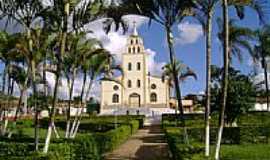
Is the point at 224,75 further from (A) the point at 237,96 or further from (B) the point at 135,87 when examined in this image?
(B) the point at 135,87

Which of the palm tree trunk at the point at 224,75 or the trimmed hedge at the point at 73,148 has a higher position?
the palm tree trunk at the point at 224,75

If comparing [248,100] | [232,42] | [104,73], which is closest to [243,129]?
[248,100]

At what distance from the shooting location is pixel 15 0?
1616cm

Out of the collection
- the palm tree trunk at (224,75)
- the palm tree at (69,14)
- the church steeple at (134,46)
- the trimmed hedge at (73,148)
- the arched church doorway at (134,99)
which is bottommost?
the trimmed hedge at (73,148)

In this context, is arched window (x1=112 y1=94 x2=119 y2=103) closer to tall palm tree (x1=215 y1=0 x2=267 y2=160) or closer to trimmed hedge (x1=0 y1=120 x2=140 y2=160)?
trimmed hedge (x1=0 y1=120 x2=140 y2=160)

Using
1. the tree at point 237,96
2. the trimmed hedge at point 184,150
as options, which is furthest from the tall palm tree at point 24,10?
the tree at point 237,96

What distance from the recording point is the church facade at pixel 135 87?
9369cm

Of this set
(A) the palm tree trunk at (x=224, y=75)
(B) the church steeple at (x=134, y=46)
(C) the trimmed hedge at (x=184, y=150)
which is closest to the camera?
(C) the trimmed hedge at (x=184, y=150)

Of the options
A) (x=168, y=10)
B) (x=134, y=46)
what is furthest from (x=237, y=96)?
(x=134, y=46)

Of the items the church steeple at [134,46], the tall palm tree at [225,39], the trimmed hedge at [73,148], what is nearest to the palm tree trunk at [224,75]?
the tall palm tree at [225,39]

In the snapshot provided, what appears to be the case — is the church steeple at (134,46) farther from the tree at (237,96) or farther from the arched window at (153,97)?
the tree at (237,96)

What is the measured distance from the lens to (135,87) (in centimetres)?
9531

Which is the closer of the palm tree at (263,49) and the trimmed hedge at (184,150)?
the trimmed hedge at (184,150)

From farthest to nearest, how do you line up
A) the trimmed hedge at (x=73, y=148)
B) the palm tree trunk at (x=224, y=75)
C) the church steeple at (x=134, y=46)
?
1. the church steeple at (x=134, y=46)
2. the trimmed hedge at (x=73, y=148)
3. the palm tree trunk at (x=224, y=75)
